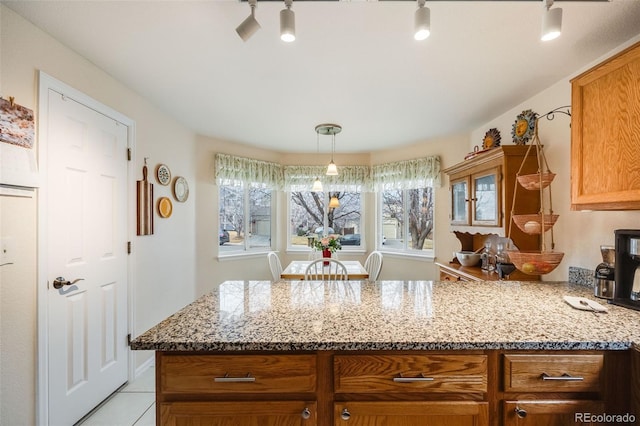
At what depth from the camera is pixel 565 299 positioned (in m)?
1.46

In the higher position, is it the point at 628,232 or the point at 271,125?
the point at 271,125

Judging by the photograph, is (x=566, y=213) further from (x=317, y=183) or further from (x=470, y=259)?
(x=317, y=183)

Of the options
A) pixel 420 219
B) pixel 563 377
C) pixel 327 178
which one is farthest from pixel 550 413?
pixel 327 178

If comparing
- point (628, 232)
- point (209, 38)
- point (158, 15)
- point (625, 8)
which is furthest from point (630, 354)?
point (158, 15)

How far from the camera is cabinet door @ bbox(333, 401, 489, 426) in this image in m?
→ 1.03

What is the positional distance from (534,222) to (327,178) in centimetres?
312

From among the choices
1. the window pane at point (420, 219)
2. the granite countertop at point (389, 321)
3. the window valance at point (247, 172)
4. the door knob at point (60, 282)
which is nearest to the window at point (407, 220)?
the window pane at point (420, 219)

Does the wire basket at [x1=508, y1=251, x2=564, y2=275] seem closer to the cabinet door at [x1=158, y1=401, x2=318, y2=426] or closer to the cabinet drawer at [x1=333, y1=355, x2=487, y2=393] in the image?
the cabinet drawer at [x1=333, y1=355, x2=487, y2=393]

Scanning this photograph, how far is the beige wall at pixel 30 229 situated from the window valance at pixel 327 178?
2.09 m

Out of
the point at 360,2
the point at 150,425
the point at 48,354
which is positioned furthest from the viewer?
the point at 150,425

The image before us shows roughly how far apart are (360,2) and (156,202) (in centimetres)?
246

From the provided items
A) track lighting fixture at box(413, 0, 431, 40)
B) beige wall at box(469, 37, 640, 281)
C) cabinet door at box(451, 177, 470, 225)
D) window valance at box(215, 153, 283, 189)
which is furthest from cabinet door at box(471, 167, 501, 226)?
window valance at box(215, 153, 283, 189)

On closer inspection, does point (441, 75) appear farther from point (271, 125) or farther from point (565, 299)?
point (271, 125)

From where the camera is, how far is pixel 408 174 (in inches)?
162
